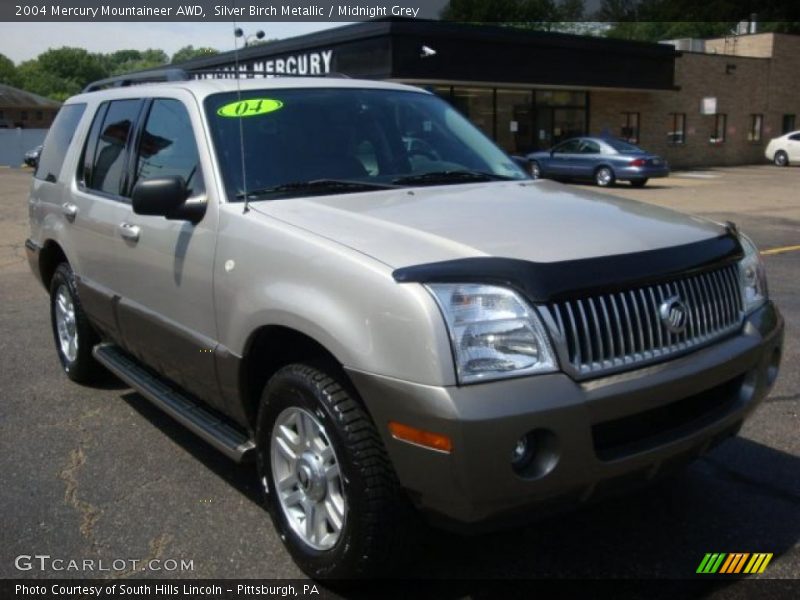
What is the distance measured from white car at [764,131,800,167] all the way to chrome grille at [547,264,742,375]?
110 feet

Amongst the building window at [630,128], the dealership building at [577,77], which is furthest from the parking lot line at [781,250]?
the building window at [630,128]

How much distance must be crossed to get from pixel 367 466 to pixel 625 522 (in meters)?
1.39

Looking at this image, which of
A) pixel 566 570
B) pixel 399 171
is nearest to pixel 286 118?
pixel 399 171

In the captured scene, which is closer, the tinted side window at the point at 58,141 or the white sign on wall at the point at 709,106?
the tinted side window at the point at 58,141

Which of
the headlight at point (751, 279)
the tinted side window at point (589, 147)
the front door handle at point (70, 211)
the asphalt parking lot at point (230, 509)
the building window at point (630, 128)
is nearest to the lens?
the asphalt parking lot at point (230, 509)

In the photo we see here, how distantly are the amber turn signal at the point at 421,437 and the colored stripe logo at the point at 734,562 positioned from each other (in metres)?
1.33

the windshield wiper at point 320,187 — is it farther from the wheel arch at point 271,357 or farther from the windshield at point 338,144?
the wheel arch at point 271,357

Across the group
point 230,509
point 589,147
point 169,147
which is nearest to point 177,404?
point 230,509

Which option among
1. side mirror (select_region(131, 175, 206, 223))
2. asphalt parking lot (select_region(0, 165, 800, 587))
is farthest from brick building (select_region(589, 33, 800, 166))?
side mirror (select_region(131, 175, 206, 223))

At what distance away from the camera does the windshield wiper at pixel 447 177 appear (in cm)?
382

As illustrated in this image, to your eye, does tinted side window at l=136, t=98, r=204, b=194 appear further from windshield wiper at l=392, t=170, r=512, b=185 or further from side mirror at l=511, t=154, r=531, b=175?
side mirror at l=511, t=154, r=531, b=175

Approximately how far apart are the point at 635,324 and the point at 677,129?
34.1m

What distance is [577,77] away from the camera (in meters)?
28.1

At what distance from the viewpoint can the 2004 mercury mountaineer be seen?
2.45 meters
